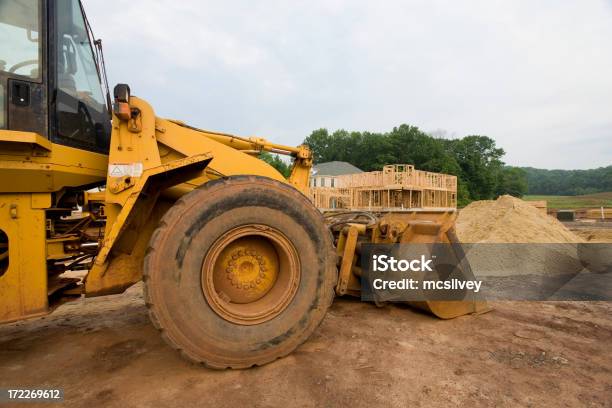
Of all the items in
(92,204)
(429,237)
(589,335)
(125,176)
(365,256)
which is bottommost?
(589,335)

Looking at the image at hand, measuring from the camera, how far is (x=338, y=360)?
2875mm

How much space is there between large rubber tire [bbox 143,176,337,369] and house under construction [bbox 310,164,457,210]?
2137 cm

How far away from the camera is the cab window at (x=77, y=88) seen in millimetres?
2826

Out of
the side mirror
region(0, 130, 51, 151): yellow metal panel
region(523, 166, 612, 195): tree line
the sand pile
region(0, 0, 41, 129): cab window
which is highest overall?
region(523, 166, 612, 195): tree line

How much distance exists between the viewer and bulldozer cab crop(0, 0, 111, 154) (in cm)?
256

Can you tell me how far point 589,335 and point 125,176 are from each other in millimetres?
4452

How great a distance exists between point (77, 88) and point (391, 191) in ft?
79.1

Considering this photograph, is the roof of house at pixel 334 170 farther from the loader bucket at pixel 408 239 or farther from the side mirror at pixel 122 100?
the side mirror at pixel 122 100

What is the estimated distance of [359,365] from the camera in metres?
2.80

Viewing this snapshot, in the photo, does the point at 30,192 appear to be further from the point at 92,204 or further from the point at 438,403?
the point at 438,403

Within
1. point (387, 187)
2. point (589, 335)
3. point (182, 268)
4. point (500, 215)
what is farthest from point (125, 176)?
point (387, 187)

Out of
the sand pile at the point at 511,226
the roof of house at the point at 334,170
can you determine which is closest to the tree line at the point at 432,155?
the roof of house at the point at 334,170

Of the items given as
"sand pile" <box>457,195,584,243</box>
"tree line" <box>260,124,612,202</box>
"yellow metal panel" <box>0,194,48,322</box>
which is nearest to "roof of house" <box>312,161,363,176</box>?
"tree line" <box>260,124,612,202</box>

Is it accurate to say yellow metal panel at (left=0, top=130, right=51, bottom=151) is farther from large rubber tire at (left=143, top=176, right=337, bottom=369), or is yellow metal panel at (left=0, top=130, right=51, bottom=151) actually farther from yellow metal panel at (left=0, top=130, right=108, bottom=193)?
large rubber tire at (left=143, top=176, right=337, bottom=369)
